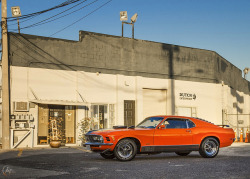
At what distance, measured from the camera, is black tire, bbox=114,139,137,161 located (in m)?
12.2

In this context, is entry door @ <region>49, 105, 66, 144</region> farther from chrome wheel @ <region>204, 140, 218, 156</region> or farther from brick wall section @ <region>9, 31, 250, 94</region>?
chrome wheel @ <region>204, 140, 218, 156</region>

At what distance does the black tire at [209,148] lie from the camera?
13.5 m

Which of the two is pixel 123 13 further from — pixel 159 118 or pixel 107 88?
pixel 159 118

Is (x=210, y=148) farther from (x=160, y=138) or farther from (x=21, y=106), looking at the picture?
(x=21, y=106)

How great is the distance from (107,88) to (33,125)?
528 cm

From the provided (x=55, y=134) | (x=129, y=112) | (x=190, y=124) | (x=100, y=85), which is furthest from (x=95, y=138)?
(x=129, y=112)

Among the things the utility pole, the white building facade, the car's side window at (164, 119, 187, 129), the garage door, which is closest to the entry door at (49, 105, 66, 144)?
the white building facade

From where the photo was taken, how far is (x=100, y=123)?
23.6m

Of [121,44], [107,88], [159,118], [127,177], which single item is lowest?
[127,177]

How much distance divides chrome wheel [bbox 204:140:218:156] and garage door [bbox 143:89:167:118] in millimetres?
12165

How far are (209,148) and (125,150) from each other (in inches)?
126

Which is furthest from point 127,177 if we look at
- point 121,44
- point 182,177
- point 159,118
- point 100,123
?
point 121,44

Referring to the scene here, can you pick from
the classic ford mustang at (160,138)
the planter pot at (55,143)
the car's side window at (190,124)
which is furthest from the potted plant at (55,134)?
the car's side window at (190,124)

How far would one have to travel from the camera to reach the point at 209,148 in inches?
539
